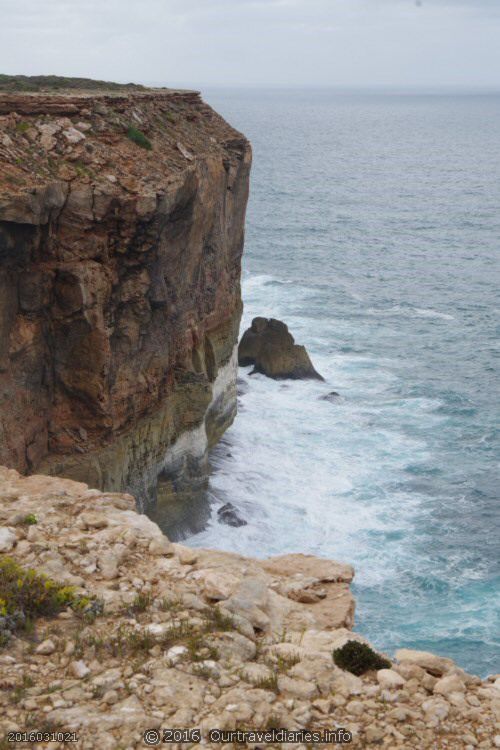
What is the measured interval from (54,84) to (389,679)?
120 feet

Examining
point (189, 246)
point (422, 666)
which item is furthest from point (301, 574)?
point (189, 246)

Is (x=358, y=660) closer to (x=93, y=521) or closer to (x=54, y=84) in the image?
(x=93, y=521)

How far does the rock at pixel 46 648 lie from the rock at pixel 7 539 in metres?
2.50

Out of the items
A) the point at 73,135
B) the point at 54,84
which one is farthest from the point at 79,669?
the point at 54,84

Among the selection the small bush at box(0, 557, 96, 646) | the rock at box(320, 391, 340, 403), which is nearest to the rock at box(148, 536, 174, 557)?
the small bush at box(0, 557, 96, 646)

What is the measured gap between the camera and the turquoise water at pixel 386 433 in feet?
120

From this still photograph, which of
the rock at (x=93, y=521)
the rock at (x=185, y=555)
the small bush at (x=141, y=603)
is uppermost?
the rock at (x=93, y=521)

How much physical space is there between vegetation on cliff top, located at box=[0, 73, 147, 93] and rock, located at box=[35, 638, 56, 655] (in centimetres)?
2979

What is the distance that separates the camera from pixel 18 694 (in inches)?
451

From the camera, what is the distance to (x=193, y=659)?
12477mm

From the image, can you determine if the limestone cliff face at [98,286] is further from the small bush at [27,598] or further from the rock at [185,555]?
the small bush at [27,598]

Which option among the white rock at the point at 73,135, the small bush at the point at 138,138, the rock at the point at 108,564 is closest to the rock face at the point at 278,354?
the small bush at the point at 138,138

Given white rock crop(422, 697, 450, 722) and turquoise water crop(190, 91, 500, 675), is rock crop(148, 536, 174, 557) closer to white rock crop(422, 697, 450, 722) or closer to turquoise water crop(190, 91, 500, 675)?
white rock crop(422, 697, 450, 722)

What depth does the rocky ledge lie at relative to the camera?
11.3 m
